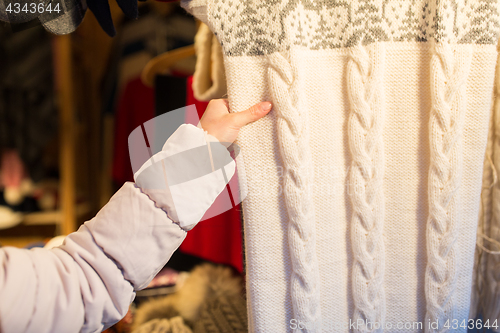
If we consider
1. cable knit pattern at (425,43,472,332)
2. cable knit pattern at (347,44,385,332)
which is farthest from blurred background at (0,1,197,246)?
cable knit pattern at (425,43,472,332)

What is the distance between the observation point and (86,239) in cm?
39

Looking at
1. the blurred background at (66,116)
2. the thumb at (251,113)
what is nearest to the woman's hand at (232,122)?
the thumb at (251,113)

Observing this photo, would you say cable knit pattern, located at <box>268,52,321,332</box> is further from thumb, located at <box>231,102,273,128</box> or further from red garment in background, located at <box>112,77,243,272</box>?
red garment in background, located at <box>112,77,243,272</box>

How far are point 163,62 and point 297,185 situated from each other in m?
0.61

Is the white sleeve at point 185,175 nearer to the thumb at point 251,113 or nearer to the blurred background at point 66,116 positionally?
the thumb at point 251,113

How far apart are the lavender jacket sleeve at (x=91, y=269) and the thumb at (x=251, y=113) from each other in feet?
0.36

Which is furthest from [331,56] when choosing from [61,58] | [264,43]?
[61,58]

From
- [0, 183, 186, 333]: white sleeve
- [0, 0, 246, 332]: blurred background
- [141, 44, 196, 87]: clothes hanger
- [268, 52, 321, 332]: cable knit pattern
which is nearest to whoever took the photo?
[0, 183, 186, 333]: white sleeve

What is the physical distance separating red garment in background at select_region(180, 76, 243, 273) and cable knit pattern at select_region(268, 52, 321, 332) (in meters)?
0.27

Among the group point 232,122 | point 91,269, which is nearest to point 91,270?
point 91,269

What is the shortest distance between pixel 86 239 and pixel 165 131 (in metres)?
0.21

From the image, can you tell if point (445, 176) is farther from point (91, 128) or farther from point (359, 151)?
point (91, 128)

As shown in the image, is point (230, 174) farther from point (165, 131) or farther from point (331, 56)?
point (331, 56)

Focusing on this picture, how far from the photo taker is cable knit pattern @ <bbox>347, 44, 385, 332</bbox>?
485 mm
